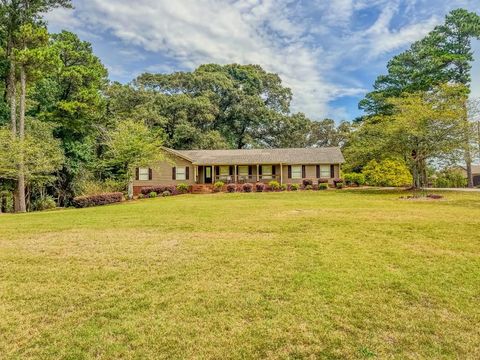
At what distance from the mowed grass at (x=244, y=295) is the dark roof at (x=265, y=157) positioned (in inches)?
804

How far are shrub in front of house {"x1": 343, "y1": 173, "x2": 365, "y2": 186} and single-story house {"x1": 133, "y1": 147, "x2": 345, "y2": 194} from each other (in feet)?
2.96

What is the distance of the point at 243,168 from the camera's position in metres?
30.3

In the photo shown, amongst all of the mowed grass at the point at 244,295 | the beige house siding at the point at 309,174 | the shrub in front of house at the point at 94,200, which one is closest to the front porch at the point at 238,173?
the beige house siding at the point at 309,174

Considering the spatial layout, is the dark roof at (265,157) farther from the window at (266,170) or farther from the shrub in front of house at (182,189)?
the shrub in front of house at (182,189)

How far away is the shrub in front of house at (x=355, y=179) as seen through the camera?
1094 inches

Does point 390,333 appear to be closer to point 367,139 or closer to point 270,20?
point 270,20

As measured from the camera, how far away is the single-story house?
28.8 metres

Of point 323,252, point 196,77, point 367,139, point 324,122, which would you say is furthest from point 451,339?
point 324,122

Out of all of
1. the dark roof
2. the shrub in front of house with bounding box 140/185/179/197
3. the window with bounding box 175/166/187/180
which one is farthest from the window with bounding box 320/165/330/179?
the shrub in front of house with bounding box 140/185/179/197

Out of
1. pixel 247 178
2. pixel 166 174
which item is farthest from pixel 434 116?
pixel 166 174

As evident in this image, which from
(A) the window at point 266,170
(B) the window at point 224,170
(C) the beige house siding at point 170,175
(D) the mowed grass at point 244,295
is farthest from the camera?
(B) the window at point 224,170

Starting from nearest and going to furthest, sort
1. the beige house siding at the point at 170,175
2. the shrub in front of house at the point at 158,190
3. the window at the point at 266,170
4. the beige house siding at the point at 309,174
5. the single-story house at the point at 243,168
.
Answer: the shrub in front of house at the point at 158,190 → the beige house siding at the point at 309,174 → the single-story house at the point at 243,168 → the beige house siding at the point at 170,175 → the window at the point at 266,170

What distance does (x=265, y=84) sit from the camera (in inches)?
1844

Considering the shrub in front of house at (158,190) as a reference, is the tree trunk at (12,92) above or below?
above
